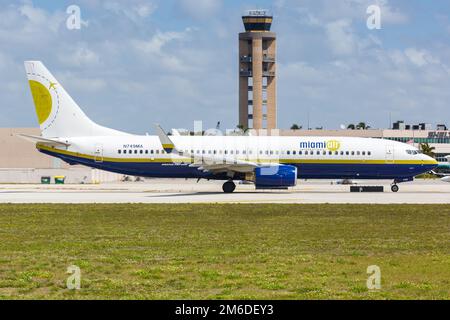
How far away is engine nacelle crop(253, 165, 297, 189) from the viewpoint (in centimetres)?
5622

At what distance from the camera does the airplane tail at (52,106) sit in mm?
60250

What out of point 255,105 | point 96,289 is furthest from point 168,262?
point 255,105

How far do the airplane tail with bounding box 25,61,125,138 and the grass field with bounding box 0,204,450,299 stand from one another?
2061 cm

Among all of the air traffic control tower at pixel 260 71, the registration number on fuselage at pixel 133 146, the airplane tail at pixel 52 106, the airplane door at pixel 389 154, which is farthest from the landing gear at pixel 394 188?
the air traffic control tower at pixel 260 71

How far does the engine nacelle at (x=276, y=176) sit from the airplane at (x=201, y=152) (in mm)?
1744

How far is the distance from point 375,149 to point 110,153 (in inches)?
778

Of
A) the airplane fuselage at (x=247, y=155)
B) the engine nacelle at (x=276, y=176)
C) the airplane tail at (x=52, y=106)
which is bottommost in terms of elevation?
the engine nacelle at (x=276, y=176)

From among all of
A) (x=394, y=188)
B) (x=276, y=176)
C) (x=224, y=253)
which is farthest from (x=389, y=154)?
(x=224, y=253)

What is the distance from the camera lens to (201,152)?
59.8m

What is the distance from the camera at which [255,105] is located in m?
176

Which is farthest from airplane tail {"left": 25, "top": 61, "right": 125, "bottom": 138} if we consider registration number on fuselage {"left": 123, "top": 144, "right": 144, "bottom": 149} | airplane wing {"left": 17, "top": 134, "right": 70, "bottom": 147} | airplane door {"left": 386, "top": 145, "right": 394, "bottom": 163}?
airplane door {"left": 386, "top": 145, "right": 394, "bottom": 163}

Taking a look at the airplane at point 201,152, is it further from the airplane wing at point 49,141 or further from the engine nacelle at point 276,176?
the engine nacelle at point 276,176
